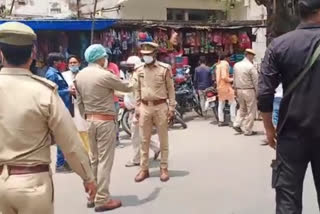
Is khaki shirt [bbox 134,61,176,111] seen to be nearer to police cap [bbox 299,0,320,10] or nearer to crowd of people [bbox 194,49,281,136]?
crowd of people [bbox 194,49,281,136]

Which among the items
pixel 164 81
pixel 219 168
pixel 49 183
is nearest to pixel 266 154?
pixel 219 168

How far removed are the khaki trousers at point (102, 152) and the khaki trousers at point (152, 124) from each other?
1004 mm

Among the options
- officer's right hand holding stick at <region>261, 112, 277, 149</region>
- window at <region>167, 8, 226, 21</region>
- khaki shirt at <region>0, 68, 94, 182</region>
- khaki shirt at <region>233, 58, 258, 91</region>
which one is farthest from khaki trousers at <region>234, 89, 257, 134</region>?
window at <region>167, 8, 226, 21</region>

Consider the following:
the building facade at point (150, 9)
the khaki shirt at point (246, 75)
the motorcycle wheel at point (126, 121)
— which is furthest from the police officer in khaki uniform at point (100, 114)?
the building facade at point (150, 9)

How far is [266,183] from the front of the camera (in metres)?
6.46

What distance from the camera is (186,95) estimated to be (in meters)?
12.4

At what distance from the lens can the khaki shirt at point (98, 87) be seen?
5.63 metres

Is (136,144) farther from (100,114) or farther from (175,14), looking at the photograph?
(175,14)

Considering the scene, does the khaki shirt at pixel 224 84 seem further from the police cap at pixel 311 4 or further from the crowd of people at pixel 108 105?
the police cap at pixel 311 4

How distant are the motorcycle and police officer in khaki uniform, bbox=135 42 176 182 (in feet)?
17.5

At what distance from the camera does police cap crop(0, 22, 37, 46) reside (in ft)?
9.79

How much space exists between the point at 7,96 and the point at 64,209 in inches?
119

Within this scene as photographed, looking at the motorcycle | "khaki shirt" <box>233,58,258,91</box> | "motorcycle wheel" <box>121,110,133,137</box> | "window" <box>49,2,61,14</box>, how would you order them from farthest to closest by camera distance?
"window" <box>49,2,61,14</box>
the motorcycle
"khaki shirt" <box>233,58,258,91</box>
"motorcycle wheel" <box>121,110,133,137</box>

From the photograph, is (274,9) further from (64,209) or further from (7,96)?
(7,96)
